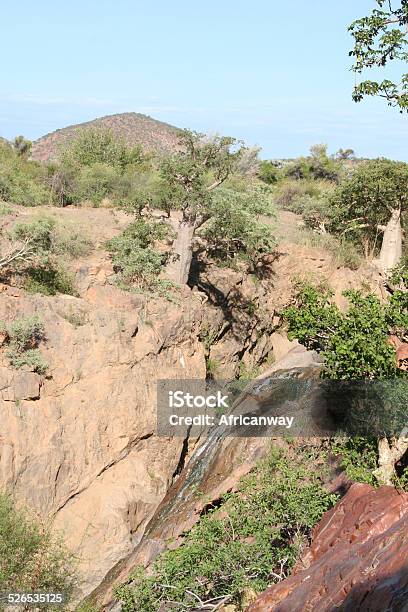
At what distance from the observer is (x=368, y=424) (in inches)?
458

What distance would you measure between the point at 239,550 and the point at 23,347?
611 centimetres

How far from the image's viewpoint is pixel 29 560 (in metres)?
11.1

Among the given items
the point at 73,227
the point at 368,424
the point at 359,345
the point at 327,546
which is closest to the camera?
the point at 327,546

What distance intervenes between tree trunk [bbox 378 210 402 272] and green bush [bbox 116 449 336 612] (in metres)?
11.9

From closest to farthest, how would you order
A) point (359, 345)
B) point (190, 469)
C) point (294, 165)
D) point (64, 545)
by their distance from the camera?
1. point (359, 345)
2. point (64, 545)
3. point (190, 469)
4. point (294, 165)

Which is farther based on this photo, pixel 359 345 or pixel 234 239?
pixel 234 239

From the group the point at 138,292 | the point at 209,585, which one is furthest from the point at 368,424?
the point at 138,292

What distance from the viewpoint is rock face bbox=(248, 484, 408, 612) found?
262 inches

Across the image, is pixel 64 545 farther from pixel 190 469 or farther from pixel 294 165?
pixel 294 165

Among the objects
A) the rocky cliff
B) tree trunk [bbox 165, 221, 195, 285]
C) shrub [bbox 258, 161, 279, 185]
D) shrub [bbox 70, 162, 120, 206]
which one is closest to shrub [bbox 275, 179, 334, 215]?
shrub [bbox 258, 161, 279, 185]

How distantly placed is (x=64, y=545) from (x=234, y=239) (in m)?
9.18

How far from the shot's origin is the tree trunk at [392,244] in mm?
21750

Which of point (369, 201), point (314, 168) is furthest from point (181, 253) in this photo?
point (314, 168)

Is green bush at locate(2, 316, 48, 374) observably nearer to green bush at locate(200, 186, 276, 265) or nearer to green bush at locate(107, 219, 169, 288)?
green bush at locate(107, 219, 169, 288)
